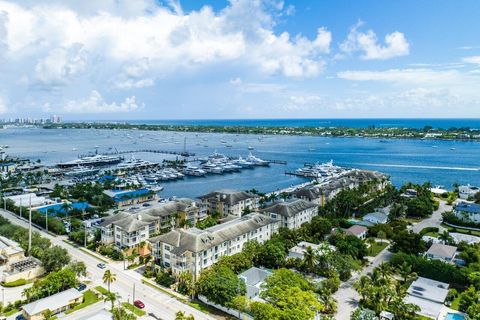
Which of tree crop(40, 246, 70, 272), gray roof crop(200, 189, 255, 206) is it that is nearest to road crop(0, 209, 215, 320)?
tree crop(40, 246, 70, 272)

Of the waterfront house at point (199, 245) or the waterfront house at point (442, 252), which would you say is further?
the waterfront house at point (442, 252)

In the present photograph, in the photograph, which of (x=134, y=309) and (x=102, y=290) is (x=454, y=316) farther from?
(x=102, y=290)

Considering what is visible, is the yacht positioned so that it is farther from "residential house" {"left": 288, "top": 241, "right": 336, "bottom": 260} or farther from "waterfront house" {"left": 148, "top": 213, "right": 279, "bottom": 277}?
"residential house" {"left": 288, "top": 241, "right": 336, "bottom": 260}

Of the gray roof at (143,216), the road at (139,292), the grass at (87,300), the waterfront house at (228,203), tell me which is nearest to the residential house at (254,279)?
the road at (139,292)

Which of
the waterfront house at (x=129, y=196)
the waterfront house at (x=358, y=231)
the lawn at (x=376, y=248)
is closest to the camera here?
the lawn at (x=376, y=248)

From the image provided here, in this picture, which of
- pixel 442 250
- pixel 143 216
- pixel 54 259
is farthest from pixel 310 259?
pixel 54 259

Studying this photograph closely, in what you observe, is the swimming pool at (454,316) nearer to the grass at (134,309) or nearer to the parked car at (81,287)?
the grass at (134,309)
